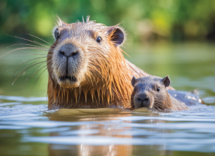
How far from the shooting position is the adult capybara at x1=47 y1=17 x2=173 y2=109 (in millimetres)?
4699

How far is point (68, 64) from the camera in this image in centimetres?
463

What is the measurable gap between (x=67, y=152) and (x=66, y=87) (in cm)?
199

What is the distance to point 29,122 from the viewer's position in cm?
429

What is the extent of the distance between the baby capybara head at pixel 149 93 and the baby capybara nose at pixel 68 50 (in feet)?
3.23

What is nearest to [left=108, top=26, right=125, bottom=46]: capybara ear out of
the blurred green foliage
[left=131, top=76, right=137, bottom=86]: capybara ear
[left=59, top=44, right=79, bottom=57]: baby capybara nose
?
[left=131, top=76, right=137, bottom=86]: capybara ear

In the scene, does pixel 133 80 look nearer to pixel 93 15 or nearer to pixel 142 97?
pixel 142 97

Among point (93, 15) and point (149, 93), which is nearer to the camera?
point (149, 93)

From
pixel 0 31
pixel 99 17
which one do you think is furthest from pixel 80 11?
pixel 0 31

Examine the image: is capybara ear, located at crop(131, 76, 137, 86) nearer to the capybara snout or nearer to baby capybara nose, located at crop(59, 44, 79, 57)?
the capybara snout

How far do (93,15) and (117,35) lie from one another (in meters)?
20.1

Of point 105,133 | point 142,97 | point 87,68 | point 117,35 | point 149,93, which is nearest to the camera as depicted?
point 105,133

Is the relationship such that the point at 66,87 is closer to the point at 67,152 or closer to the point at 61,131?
the point at 61,131

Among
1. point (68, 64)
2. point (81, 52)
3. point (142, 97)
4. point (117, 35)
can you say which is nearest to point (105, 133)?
point (68, 64)

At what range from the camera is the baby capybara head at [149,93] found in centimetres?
507
